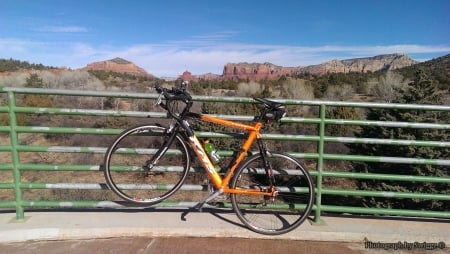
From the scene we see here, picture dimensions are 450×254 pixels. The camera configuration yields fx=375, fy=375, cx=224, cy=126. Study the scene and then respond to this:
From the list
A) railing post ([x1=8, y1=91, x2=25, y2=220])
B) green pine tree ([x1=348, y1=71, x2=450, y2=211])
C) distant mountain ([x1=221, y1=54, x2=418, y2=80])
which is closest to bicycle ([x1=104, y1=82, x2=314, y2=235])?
railing post ([x1=8, y1=91, x2=25, y2=220])

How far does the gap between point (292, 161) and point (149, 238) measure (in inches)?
62.9

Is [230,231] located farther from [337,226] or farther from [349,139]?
[349,139]

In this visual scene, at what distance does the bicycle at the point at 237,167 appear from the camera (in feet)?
11.8

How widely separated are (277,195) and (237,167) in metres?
0.54

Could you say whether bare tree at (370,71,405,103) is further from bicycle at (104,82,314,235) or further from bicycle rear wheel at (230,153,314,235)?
bicycle at (104,82,314,235)

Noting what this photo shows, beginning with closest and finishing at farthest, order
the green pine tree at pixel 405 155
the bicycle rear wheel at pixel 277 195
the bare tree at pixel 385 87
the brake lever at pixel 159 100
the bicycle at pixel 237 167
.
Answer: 1. the brake lever at pixel 159 100
2. the bicycle at pixel 237 167
3. the bicycle rear wheel at pixel 277 195
4. the green pine tree at pixel 405 155
5. the bare tree at pixel 385 87

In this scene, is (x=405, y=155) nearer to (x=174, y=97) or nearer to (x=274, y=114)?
(x=274, y=114)

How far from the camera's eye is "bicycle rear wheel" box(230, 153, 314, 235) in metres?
3.73

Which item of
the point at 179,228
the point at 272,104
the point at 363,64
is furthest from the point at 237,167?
the point at 363,64

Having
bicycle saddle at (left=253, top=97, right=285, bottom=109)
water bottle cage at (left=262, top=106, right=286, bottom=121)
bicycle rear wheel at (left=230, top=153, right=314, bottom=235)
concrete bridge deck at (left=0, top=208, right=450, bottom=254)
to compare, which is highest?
bicycle saddle at (left=253, top=97, right=285, bottom=109)

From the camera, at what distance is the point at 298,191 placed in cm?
391

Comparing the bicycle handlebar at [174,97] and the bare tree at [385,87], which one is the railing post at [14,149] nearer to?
the bicycle handlebar at [174,97]

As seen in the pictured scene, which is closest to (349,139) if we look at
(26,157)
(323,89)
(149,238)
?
(149,238)

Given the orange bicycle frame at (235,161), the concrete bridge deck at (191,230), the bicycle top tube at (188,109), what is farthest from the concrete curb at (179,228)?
the bicycle top tube at (188,109)
